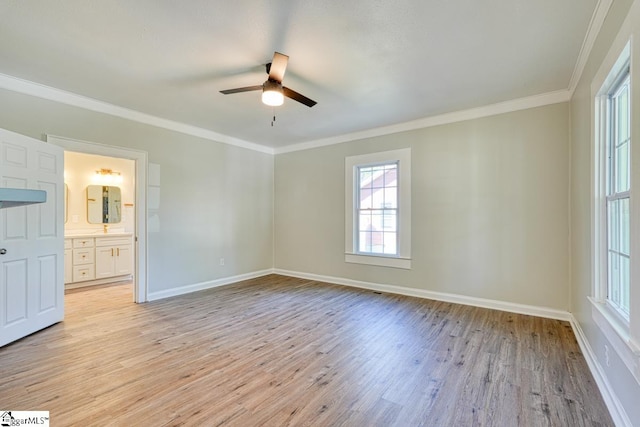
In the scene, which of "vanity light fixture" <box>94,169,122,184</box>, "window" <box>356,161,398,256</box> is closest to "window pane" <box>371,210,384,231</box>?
"window" <box>356,161,398,256</box>

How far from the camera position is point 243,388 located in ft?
7.14

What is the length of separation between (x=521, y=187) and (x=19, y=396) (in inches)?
204

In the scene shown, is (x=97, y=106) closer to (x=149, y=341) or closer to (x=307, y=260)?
(x=149, y=341)

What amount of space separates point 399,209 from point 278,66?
2980mm

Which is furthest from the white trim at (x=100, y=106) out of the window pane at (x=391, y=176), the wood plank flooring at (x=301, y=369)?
the window pane at (x=391, y=176)

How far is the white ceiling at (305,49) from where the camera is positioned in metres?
2.11

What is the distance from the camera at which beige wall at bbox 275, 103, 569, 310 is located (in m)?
3.58

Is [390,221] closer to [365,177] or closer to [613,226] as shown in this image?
[365,177]

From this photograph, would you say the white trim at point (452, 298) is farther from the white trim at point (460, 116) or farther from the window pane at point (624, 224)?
the white trim at point (460, 116)

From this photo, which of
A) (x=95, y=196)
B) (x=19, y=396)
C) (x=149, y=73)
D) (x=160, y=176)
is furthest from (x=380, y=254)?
(x=95, y=196)

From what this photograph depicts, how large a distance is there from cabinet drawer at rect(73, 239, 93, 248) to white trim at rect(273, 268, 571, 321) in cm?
376

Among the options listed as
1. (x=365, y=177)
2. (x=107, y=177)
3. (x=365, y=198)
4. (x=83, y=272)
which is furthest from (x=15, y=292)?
(x=365, y=177)

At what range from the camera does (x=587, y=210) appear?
8.56 ft

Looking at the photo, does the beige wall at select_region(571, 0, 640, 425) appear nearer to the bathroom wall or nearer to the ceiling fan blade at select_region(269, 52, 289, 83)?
Answer: the ceiling fan blade at select_region(269, 52, 289, 83)
